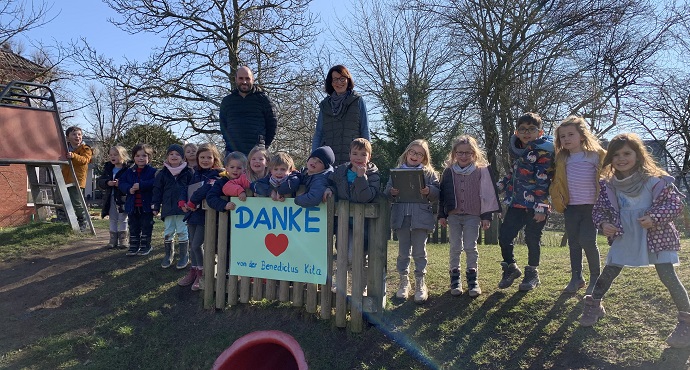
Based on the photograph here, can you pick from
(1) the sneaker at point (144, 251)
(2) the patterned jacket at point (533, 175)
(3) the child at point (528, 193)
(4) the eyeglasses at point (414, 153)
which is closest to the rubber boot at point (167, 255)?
(1) the sneaker at point (144, 251)

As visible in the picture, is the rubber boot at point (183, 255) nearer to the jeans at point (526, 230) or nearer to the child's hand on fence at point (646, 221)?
the jeans at point (526, 230)

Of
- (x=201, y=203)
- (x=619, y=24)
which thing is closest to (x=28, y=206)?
(x=201, y=203)

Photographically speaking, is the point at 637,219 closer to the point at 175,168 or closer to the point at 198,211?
the point at 198,211

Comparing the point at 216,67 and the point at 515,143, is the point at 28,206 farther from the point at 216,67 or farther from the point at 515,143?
the point at 515,143

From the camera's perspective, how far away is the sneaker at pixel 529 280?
4996 millimetres

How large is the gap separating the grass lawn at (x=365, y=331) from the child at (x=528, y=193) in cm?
27

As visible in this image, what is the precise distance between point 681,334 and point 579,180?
1509 millimetres

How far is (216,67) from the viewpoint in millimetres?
13711

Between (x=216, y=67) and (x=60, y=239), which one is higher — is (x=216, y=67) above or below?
above

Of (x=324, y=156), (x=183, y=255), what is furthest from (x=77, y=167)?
(x=324, y=156)

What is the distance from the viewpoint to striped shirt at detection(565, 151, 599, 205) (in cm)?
454

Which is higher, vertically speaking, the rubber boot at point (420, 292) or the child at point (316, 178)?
the child at point (316, 178)

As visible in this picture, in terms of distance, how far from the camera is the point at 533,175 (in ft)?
16.0

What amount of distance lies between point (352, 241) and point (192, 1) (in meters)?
A: 10.6
